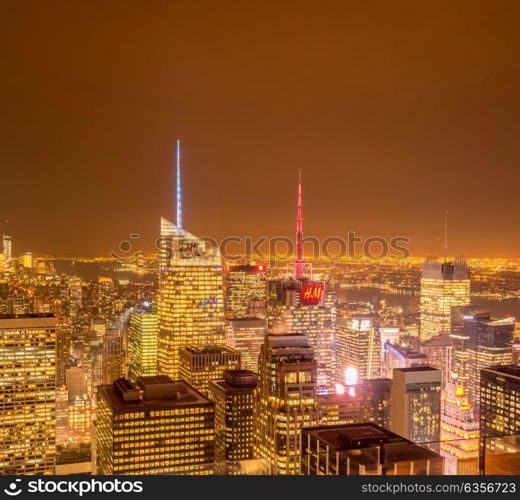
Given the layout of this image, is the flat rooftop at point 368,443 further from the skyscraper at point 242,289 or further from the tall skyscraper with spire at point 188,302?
the tall skyscraper with spire at point 188,302

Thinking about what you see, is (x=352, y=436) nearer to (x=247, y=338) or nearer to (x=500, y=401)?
(x=500, y=401)

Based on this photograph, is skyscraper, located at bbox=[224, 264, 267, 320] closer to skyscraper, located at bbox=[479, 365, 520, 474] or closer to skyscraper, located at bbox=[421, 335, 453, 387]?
skyscraper, located at bbox=[421, 335, 453, 387]

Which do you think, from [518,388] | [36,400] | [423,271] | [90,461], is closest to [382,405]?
[518,388]

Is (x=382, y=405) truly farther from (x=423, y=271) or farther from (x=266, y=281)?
(x=266, y=281)

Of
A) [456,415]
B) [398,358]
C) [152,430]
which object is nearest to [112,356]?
[152,430]

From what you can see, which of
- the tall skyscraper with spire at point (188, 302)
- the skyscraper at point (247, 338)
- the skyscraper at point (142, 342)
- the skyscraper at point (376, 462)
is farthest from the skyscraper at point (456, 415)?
the skyscraper at point (142, 342)
